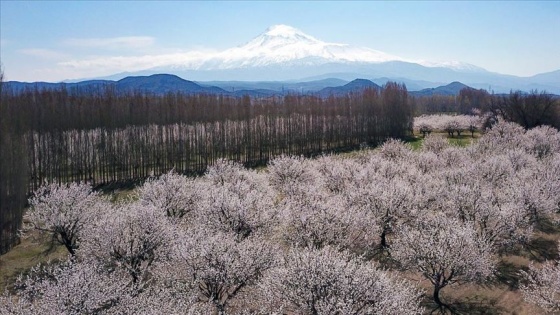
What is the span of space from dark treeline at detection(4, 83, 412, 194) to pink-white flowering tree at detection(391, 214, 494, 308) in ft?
112

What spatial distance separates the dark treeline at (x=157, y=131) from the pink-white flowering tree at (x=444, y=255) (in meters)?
34.2

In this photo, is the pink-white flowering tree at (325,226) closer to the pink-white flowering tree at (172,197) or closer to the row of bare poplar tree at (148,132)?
the pink-white flowering tree at (172,197)

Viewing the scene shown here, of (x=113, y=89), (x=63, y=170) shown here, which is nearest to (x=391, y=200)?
(x=63, y=170)

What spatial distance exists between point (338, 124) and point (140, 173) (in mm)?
41703

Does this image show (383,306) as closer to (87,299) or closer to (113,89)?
(87,299)

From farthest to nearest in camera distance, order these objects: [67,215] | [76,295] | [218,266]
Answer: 1. [67,215]
2. [218,266]
3. [76,295]

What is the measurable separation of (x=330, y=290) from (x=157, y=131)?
49186 millimetres

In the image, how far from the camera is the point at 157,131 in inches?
2291

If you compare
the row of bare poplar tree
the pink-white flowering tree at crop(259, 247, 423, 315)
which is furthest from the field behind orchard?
the row of bare poplar tree

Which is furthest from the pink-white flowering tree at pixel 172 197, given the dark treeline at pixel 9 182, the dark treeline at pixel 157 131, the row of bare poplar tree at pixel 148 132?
the dark treeline at pixel 157 131

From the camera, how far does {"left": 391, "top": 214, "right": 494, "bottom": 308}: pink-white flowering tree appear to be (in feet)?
67.9

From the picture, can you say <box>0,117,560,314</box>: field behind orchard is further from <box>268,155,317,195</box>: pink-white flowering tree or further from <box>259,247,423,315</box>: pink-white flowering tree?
<box>268,155,317,195</box>: pink-white flowering tree

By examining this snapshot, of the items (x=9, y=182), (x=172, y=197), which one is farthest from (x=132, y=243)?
(x=9, y=182)

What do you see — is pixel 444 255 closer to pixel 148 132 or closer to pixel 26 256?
pixel 26 256
